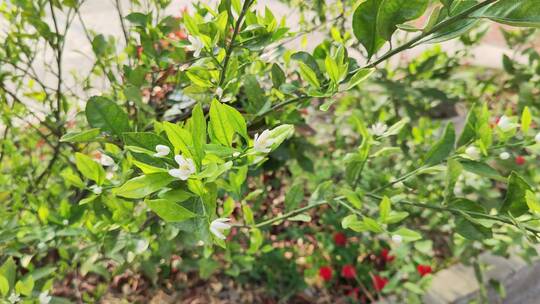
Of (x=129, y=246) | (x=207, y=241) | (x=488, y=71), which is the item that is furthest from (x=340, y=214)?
(x=488, y=71)

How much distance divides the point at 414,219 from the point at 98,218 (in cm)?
168

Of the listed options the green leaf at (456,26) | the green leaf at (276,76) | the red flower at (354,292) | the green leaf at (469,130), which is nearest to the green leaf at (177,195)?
the green leaf at (276,76)

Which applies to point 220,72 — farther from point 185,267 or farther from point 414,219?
point 414,219

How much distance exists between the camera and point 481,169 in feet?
3.15

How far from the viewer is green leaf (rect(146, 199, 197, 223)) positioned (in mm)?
597

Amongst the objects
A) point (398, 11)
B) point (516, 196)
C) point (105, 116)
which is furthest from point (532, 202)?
point (105, 116)

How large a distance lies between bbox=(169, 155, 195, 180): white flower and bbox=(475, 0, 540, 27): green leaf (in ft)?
1.53

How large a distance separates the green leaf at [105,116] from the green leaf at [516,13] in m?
A: 0.65

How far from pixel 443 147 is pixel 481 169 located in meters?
0.10

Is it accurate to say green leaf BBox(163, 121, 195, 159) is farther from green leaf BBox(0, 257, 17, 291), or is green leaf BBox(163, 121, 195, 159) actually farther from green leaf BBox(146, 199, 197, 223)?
green leaf BBox(0, 257, 17, 291)

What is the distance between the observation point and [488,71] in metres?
3.74

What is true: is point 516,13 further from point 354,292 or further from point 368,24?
point 354,292

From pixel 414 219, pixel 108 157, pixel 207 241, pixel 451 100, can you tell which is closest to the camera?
pixel 207 241

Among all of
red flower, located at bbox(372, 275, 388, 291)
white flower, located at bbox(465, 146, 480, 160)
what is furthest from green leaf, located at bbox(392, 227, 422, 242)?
red flower, located at bbox(372, 275, 388, 291)
